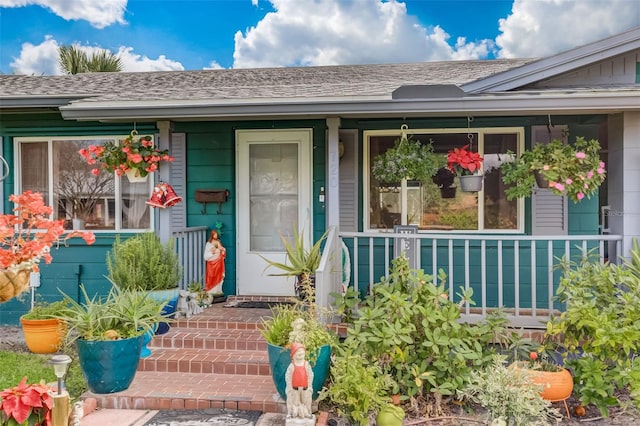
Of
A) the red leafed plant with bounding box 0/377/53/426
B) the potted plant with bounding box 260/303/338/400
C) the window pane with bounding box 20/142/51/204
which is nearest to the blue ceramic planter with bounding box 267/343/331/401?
the potted plant with bounding box 260/303/338/400

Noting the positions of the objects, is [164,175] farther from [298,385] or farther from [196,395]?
[298,385]

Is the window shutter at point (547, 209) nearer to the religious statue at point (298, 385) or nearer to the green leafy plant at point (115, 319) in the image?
the religious statue at point (298, 385)

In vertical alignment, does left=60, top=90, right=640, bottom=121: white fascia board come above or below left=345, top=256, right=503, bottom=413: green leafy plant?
above

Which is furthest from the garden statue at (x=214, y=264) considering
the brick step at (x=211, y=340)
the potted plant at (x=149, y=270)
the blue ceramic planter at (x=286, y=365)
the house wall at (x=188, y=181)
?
the blue ceramic planter at (x=286, y=365)

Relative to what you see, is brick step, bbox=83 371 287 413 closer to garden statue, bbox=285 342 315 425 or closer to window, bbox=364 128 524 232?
garden statue, bbox=285 342 315 425

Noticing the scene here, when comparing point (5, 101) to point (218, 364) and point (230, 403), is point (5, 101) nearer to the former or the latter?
point (218, 364)

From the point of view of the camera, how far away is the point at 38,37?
58.6 ft

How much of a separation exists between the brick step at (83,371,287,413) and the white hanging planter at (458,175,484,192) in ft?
9.12

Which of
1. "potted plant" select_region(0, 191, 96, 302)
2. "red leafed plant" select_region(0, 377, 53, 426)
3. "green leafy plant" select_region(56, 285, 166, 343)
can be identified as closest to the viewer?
"potted plant" select_region(0, 191, 96, 302)

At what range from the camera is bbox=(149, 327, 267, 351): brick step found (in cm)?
436

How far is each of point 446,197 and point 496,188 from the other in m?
0.58

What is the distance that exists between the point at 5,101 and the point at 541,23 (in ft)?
51.9

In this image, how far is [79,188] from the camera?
616 centimetres

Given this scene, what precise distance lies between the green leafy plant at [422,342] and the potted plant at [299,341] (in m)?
0.24
